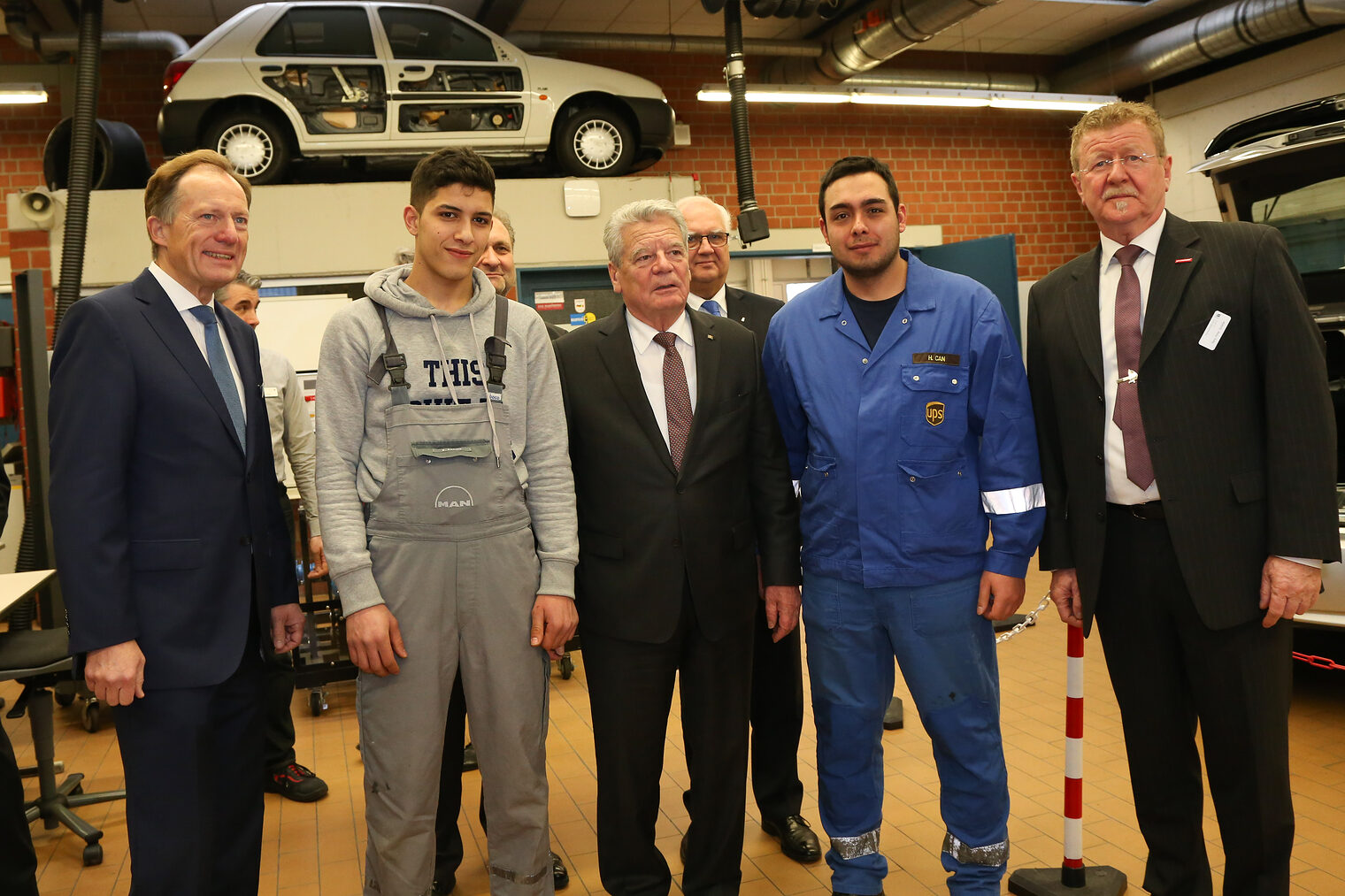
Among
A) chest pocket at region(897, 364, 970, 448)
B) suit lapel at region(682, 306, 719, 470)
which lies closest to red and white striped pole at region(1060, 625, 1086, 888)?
chest pocket at region(897, 364, 970, 448)

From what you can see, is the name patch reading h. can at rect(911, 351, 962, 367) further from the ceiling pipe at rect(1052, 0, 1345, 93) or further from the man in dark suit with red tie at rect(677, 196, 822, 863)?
the ceiling pipe at rect(1052, 0, 1345, 93)

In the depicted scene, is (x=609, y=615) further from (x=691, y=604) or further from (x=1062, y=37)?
(x=1062, y=37)

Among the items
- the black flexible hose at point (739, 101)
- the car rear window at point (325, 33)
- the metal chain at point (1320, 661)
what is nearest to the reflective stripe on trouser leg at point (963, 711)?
the metal chain at point (1320, 661)

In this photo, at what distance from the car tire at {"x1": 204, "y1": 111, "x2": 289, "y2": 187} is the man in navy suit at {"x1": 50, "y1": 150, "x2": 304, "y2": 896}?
16.6 feet

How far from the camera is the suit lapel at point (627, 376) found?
2.44 m

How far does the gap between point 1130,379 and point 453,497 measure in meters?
1.57

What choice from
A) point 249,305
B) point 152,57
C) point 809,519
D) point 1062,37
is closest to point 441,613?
point 809,519

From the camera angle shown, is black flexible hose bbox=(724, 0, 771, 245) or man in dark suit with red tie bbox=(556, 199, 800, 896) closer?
man in dark suit with red tie bbox=(556, 199, 800, 896)

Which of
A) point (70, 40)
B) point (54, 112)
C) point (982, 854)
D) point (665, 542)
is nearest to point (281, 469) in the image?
point (665, 542)

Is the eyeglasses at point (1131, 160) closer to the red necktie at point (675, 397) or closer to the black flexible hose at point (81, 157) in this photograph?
the red necktie at point (675, 397)

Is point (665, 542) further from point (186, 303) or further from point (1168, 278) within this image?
point (1168, 278)

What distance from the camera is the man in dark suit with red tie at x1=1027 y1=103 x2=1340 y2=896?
218 cm

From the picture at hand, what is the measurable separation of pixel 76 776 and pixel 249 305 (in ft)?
6.21

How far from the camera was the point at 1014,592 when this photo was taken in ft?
7.82
